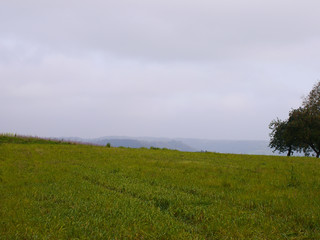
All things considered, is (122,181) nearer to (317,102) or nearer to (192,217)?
(192,217)

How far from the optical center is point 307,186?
1036 centimetres

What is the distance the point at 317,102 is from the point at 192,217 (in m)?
47.3

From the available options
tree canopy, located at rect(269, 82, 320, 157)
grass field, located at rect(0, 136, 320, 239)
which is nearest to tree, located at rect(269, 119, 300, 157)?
tree canopy, located at rect(269, 82, 320, 157)

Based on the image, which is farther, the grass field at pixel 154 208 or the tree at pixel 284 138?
the tree at pixel 284 138

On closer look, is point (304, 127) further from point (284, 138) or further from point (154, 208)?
point (154, 208)

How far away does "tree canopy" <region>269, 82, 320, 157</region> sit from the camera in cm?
4247

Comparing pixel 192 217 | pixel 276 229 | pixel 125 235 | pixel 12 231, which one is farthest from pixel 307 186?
pixel 12 231

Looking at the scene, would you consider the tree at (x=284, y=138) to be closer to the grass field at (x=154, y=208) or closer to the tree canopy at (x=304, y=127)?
the tree canopy at (x=304, y=127)

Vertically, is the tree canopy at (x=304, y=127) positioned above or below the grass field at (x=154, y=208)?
above

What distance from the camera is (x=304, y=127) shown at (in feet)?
141

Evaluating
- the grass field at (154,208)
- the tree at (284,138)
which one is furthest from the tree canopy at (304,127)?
the grass field at (154,208)

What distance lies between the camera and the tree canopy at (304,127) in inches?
1672

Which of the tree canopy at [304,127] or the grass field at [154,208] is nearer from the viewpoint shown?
the grass field at [154,208]

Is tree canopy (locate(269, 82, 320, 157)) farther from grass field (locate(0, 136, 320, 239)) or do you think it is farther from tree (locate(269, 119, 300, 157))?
grass field (locate(0, 136, 320, 239))
